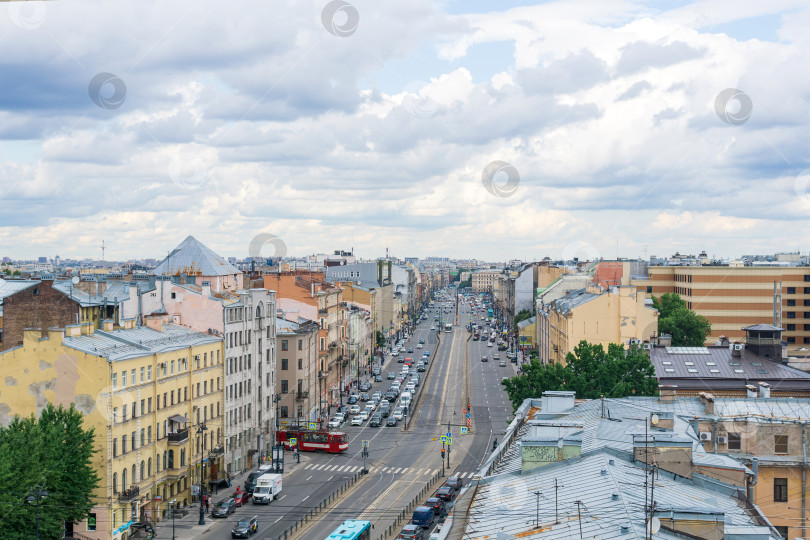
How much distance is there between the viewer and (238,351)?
223ft

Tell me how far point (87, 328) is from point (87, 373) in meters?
4.76

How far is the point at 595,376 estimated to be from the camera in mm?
63844

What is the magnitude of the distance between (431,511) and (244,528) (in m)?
9.86

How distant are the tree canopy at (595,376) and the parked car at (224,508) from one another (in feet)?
69.4

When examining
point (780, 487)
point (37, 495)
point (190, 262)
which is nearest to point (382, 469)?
point (190, 262)

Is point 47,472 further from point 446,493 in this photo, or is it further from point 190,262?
point 190,262

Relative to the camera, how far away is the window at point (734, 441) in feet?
125

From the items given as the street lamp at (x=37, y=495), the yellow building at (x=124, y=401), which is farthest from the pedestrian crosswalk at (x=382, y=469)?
the street lamp at (x=37, y=495)

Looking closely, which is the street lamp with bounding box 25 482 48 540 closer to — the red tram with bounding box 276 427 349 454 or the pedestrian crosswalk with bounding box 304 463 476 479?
the pedestrian crosswalk with bounding box 304 463 476 479

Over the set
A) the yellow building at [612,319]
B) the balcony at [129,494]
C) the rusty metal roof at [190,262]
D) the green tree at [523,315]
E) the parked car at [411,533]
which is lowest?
the parked car at [411,533]

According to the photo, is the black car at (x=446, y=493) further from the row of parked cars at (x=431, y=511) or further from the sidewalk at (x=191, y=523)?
the sidewalk at (x=191, y=523)

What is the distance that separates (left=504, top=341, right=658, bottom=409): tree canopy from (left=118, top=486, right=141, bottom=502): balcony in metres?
26.9

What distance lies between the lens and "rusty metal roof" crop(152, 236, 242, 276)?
85.6 m

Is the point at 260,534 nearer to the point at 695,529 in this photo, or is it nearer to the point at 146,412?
the point at 146,412
